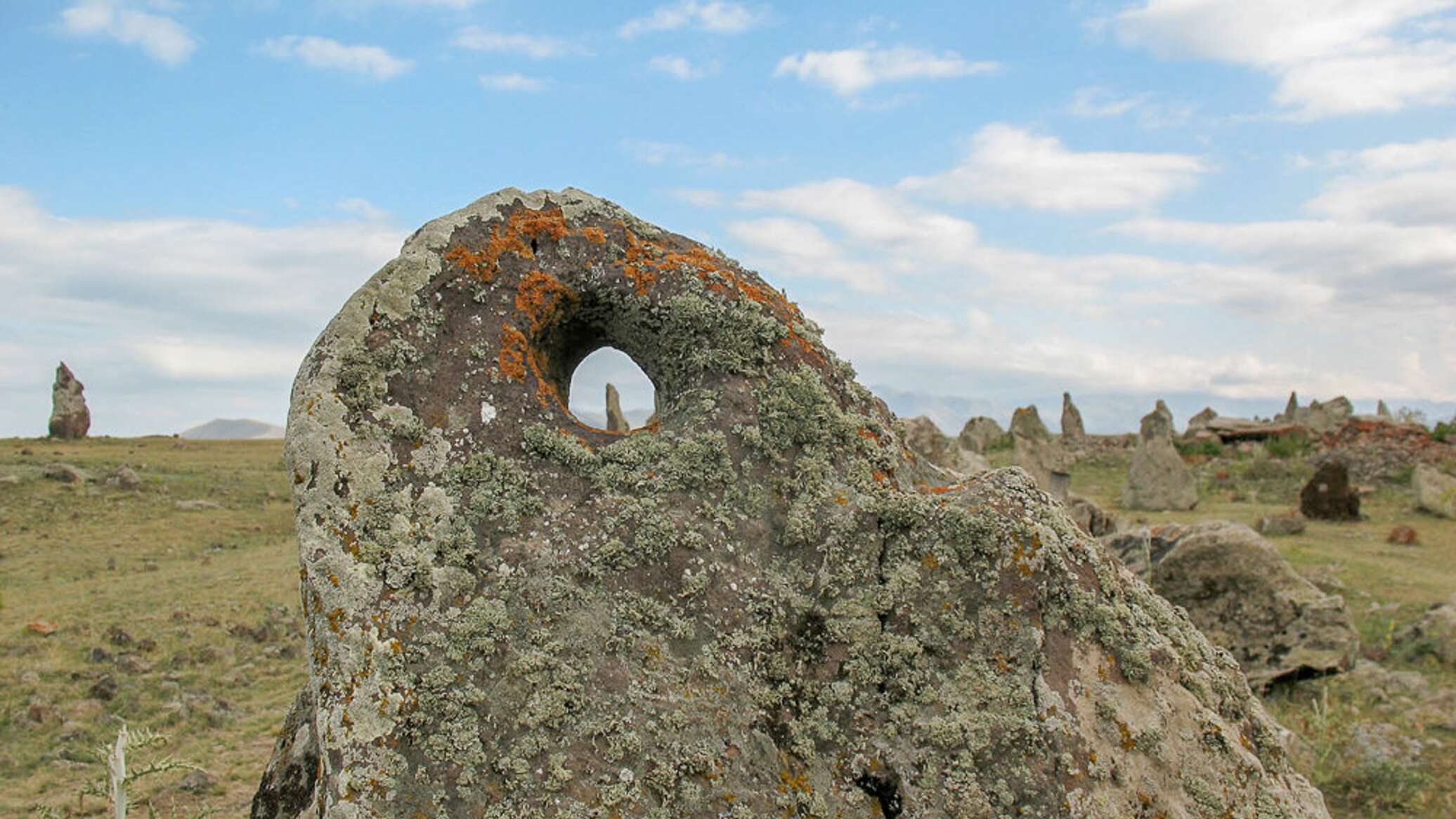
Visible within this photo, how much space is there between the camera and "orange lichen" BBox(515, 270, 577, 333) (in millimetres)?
4141

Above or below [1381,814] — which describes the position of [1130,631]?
above

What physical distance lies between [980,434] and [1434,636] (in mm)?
20333

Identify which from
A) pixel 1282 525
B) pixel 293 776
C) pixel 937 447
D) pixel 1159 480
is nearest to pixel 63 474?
pixel 937 447

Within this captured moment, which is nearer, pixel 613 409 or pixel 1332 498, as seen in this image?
pixel 1332 498

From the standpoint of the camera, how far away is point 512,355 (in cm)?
404

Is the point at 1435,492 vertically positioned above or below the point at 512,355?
below

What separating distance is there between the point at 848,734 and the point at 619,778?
863mm

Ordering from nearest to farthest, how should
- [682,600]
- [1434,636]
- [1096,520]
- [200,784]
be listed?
[682,600]
[200,784]
[1434,636]
[1096,520]

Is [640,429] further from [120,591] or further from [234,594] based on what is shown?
[120,591]

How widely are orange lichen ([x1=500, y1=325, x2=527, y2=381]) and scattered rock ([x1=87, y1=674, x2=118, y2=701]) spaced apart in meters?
7.57

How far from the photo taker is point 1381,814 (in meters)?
7.03

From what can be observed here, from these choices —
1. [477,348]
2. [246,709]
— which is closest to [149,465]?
[246,709]

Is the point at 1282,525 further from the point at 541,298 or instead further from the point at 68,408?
the point at 68,408

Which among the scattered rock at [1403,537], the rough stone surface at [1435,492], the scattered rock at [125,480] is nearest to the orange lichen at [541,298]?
the scattered rock at [1403,537]
